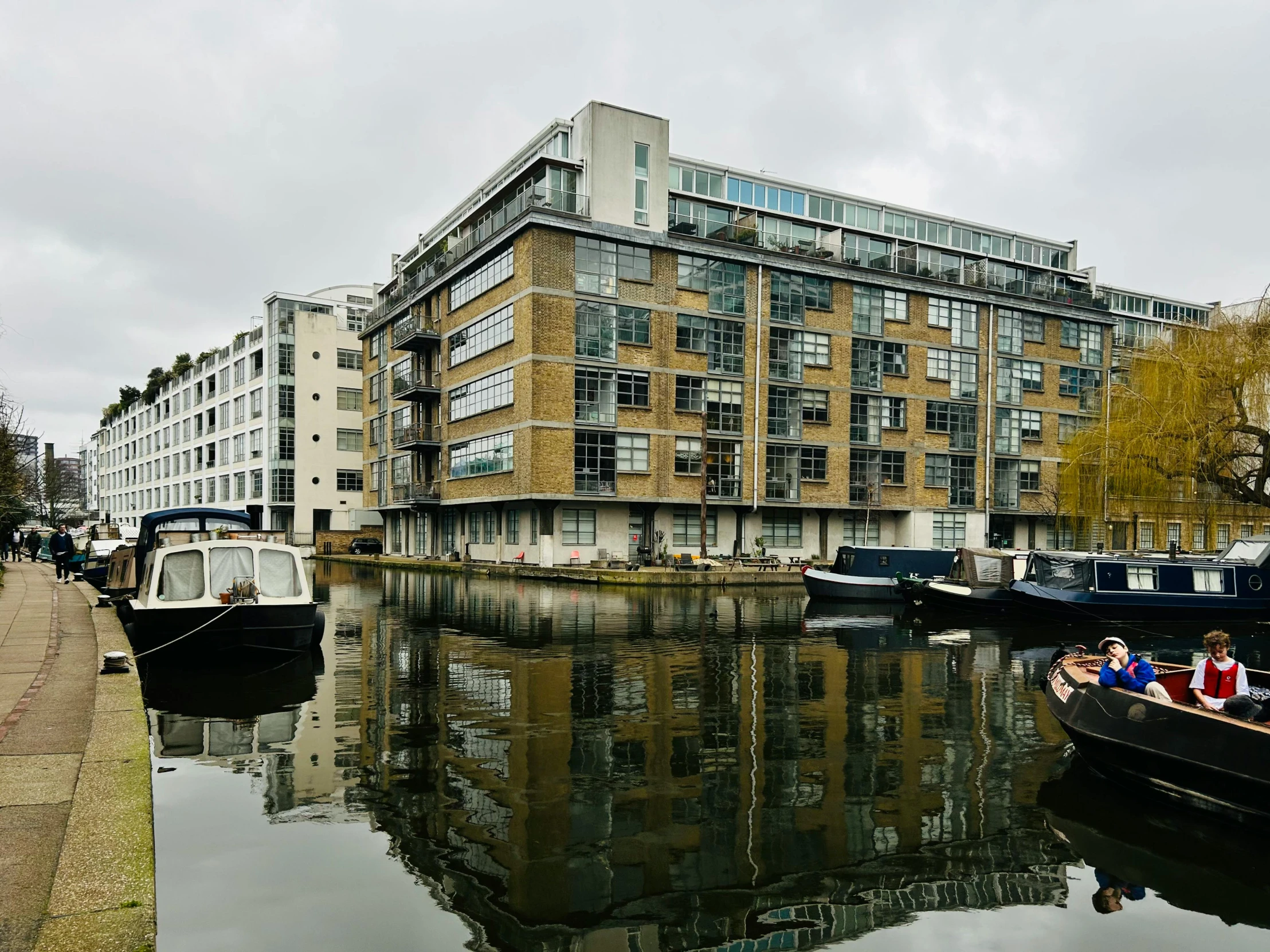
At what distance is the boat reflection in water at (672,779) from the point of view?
6.52 metres

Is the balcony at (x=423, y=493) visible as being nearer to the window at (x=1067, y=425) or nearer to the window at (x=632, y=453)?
the window at (x=632, y=453)

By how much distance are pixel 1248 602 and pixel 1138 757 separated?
21159 millimetres

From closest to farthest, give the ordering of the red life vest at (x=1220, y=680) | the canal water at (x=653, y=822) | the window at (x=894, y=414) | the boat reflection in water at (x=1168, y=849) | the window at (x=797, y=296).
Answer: the canal water at (x=653, y=822), the boat reflection in water at (x=1168, y=849), the red life vest at (x=1220, y=680), the window at (x=797, y=296), the window at (x=894, y=414)

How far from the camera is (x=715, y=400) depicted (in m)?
44.2

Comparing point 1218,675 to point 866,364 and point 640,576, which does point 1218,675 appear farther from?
point 866,364

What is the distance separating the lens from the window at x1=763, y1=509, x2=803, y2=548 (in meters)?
46.4

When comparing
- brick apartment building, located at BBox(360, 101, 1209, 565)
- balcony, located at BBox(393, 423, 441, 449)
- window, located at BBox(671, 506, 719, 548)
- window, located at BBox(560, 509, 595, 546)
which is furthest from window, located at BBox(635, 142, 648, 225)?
balcony, located at BBox(393, 423, 441, 449)

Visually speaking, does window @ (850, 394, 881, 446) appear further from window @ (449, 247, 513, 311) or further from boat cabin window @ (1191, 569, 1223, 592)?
boat cabin window @ (1191, 569, 1223, 592)

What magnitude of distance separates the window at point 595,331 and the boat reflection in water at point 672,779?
78.6 ft

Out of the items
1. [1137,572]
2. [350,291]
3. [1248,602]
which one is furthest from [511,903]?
[350,291]

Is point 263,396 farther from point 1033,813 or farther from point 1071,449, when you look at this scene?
point 1033,813

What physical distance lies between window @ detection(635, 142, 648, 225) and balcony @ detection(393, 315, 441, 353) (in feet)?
45.9

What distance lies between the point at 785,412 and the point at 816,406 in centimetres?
192

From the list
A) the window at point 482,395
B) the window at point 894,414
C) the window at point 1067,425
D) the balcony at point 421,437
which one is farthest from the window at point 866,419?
the balcony at point 421,437
